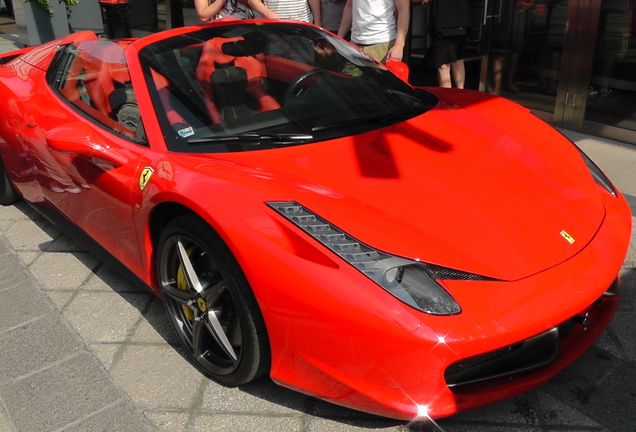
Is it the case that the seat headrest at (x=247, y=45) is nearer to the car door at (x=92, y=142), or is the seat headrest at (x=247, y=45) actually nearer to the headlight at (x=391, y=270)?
the car door at (x=92, y=142)

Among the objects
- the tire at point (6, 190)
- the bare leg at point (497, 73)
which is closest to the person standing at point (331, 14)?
the bare leg at point (497, 73)

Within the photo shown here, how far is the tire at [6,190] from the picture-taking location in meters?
4.29

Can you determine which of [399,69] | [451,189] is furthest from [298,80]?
[451,189]

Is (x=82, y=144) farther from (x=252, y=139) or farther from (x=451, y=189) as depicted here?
(x=451, y=189)

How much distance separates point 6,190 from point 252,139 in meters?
2.58

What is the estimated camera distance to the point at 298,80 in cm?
296

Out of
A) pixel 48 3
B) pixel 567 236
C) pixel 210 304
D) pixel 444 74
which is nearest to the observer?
pixel 567 236

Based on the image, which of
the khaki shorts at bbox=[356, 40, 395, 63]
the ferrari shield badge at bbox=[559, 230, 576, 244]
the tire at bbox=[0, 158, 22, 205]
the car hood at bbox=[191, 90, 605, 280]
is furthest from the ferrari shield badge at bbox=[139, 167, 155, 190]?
the khaki shorts at bbox=[356, 40, 395, 63]

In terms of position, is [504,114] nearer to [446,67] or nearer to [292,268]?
[292,268]

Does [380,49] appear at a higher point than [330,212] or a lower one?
lower

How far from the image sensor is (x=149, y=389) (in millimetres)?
2494

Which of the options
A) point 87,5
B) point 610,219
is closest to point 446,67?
point 610,219

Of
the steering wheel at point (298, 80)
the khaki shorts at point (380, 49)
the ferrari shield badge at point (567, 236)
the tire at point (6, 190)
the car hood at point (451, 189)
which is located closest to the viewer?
the car hood at point (451, 189)

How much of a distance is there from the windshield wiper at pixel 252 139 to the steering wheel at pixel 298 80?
303 millimetres
